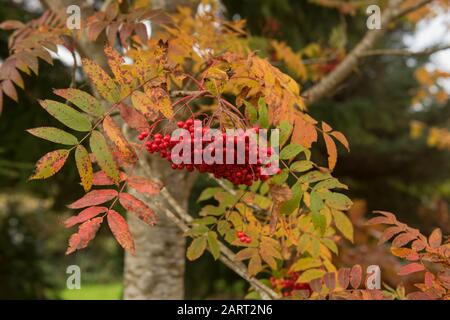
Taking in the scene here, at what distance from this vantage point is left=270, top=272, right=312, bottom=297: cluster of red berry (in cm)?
198

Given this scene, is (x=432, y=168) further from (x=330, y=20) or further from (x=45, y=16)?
(x=45, y=16)

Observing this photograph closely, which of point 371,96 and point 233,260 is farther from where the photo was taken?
point 371,96

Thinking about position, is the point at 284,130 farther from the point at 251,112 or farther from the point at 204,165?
the point at 204,165

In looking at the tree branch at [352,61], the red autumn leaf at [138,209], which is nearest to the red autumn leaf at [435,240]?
the red autumn leaf at [138,209]

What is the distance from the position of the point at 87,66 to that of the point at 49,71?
3.10 meters

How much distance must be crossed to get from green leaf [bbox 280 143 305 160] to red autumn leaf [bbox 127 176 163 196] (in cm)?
35

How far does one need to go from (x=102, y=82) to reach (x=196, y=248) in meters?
0.67

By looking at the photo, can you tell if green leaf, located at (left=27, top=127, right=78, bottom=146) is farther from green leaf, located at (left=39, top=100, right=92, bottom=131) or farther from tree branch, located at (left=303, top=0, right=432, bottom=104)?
tree branch, located at (left=303, top=0, right=432, bottom=104)

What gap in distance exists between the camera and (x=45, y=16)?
2.25m

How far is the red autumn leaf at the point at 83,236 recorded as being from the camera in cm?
123

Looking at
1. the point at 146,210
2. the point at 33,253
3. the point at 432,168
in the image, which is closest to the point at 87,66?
the point at 146,210

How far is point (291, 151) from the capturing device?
1.37m

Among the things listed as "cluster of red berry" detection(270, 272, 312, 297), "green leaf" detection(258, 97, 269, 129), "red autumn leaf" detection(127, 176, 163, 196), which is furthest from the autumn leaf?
"cluster of red berry" detection(270, 272, 312, 297)
